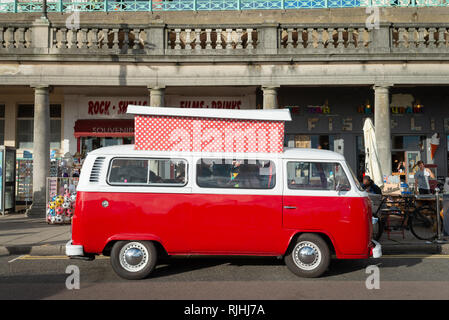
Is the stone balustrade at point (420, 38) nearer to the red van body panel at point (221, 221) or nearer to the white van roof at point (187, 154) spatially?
the white van roof at point (187, 154)

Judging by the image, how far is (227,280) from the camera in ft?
20.3

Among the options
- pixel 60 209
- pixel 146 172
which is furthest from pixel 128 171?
pixel 60 209

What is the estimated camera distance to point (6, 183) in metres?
14.2

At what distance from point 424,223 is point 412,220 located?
31 cm

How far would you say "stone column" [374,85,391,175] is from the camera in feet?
43.0

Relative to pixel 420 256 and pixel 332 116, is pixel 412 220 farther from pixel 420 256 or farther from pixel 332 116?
pixel 332 116

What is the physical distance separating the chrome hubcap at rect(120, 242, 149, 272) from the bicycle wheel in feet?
22.0

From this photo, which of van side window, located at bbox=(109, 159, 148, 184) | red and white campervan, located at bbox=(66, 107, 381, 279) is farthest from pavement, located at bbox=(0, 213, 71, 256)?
van side window, located at bbox=(109, 159, 148, 184)

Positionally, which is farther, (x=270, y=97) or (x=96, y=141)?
(x=96, y=141)

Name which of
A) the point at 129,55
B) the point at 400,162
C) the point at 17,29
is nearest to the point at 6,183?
the point at 17,29

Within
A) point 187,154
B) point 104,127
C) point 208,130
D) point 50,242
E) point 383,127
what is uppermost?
point 104,127

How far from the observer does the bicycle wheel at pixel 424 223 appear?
30.2ft

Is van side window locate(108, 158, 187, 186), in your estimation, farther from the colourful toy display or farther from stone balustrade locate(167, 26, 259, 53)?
stone balustrade locate(167, 26, 259, 53)

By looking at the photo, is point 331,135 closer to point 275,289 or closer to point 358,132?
point 358,132
